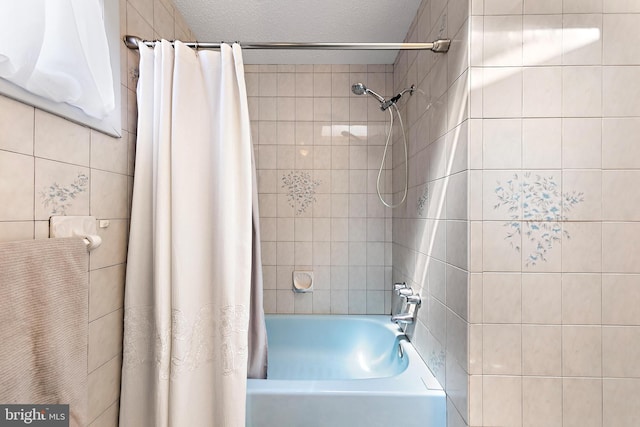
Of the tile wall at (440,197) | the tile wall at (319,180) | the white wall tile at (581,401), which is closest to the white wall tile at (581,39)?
the tile wall at (440,197)

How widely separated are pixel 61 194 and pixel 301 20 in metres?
1.47

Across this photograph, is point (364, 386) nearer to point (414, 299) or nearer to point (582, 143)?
point (414, 299)

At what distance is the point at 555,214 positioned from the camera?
0.97 meters

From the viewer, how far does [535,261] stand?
0.98 metres

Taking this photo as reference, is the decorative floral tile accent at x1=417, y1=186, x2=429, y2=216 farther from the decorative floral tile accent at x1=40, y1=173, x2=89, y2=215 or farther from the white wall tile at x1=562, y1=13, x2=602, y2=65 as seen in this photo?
the decorative floral tile accent at x1=40, y1=173, x2=89, y2=215

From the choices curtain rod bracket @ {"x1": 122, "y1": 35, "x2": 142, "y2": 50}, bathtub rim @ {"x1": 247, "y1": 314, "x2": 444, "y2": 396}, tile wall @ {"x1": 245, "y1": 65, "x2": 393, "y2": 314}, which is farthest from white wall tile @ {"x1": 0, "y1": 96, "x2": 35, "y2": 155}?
tile wall @ {"x1": 245, "y1": 65, "x2": 393, "y2": 314}

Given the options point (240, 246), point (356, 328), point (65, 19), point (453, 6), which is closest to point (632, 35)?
point (453, 6)

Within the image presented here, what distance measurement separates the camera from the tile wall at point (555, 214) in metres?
0.96

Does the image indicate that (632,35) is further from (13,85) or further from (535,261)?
(13,85)

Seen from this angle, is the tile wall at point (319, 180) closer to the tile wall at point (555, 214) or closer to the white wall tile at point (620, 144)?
the tile wall at point (555, 214)

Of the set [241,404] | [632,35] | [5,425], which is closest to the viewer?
[5,425]

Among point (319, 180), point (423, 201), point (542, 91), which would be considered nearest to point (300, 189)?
point (319, 180)

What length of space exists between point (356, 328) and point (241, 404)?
3.77 ft

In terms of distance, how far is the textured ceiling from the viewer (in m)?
1.52
